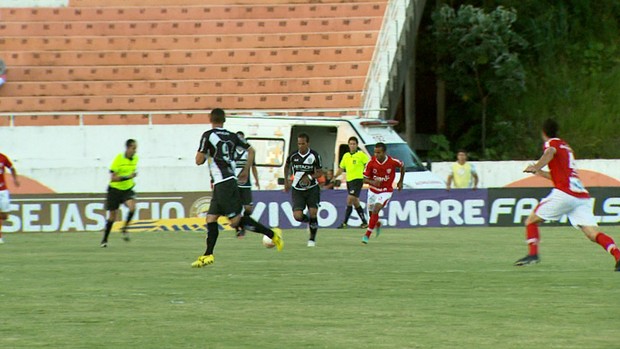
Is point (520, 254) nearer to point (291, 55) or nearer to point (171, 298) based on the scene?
point (171, 298)

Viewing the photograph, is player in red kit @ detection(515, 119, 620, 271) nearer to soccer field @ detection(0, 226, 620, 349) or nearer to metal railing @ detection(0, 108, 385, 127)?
soccer field @ detection(0, 226, 620, 349)

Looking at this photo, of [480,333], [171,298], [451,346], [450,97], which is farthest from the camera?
[450,97]

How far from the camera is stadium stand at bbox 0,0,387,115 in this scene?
36.8 metres

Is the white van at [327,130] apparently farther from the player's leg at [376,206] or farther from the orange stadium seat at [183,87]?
the player's leg at [376,206]

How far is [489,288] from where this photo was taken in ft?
42.3

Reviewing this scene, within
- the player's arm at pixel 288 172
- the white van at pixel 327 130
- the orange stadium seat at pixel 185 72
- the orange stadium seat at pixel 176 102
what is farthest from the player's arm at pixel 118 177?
the orange stadium seat at pixel 185 72

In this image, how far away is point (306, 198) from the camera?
2245cm

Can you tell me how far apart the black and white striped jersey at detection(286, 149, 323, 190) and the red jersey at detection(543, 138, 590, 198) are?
25.5ft

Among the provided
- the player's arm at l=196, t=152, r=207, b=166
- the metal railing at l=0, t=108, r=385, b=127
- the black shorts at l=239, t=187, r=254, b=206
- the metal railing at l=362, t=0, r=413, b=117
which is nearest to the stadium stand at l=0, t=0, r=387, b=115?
the metal railing at l=0, t=108, r=385, b=127

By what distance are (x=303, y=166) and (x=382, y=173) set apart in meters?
1.63

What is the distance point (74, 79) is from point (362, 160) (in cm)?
1280

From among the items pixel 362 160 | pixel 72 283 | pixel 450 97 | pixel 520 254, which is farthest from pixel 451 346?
pixel 450 97

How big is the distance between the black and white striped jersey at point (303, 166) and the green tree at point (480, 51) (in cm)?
1765

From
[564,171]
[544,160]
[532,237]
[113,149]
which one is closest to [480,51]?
[113,149]
